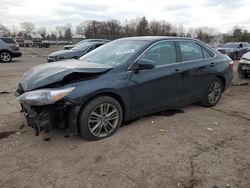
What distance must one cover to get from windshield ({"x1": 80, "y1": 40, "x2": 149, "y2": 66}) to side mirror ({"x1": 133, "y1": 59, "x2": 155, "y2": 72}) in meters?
0.21

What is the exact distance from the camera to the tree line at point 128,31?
160 feet

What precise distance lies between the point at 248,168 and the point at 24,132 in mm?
3403

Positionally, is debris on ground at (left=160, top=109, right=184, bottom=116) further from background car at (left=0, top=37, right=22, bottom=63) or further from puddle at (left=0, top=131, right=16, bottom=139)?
background car at (left=0, top=37, right=22, bottom=63)

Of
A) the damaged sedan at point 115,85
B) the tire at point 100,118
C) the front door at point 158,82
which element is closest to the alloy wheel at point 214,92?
the damaged sedan at point 115,85

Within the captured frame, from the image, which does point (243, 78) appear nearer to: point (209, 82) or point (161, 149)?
point (209, 82)

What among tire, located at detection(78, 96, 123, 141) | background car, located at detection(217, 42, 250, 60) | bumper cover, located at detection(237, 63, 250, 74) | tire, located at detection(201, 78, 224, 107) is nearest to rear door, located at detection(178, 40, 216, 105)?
tire, located at detection(201, 78, 224, 107)

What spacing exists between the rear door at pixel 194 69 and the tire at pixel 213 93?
18 cm

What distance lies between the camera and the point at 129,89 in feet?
14.1

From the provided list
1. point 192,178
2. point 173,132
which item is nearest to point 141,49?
point 173,132

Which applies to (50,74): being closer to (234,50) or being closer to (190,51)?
(190,51)

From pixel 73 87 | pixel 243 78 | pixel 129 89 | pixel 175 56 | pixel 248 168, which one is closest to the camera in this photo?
pixel 248 168

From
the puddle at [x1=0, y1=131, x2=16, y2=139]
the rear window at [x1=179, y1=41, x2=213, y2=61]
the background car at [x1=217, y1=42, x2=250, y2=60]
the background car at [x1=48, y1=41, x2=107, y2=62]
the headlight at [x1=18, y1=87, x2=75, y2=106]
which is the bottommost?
the background car at [x1=217, y1=42, x2=250, y2=60]

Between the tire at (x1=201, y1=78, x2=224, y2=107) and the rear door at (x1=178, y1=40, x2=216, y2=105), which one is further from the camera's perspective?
the tire at (x1=201, y1=78, x2=224, y2=107)

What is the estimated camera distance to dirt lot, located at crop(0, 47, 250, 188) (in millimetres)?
3123
